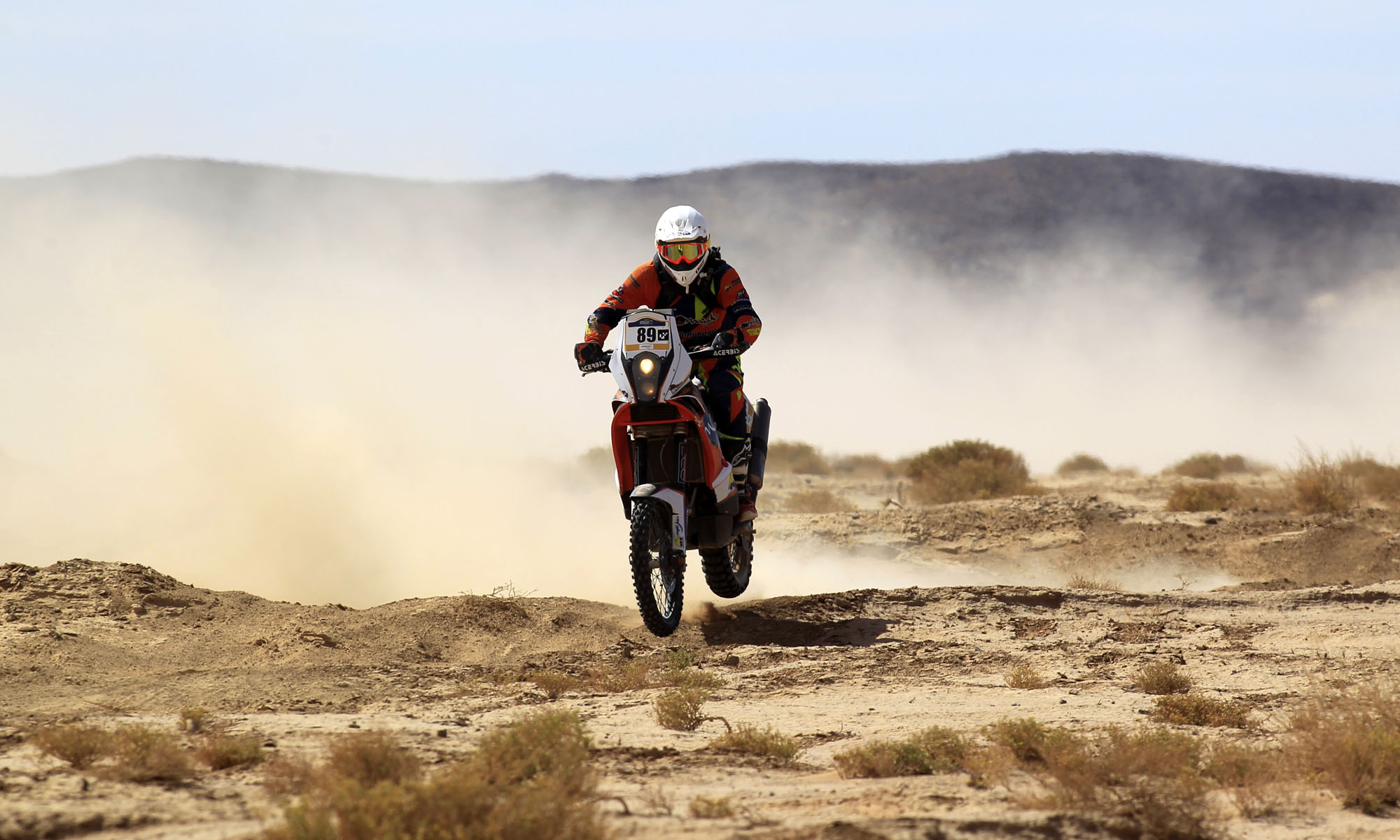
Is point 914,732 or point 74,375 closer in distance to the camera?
point 914,732

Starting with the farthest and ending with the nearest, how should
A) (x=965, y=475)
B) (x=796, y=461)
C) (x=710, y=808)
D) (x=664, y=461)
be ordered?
(x=796, y=461), (x=965, y=475), (x=664, y=461), (x=710, y=808)

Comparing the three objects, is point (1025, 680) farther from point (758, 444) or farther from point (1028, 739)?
point (758, 444)

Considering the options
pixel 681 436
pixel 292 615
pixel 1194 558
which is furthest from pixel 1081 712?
pixel 1194 558

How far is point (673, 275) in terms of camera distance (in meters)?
7.79

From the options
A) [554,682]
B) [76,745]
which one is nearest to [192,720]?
[76,745]

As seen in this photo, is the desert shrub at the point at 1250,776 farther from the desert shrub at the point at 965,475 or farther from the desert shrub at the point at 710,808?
the desert shrub at the point at 965,475

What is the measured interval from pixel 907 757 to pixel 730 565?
13.6 ft

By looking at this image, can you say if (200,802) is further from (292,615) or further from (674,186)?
(674,186)

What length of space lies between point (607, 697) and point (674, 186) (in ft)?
234

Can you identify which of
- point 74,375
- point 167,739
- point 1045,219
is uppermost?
point 1045,219

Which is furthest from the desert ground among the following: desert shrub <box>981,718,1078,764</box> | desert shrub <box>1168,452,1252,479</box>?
desert shrub <box>1168,452,1252,479</box>

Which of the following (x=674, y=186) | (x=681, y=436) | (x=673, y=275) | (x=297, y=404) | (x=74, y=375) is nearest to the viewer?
(x=681, y=436)

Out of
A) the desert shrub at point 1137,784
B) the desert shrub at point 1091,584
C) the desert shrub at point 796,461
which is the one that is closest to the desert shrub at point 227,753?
the desert shrub at point 1137,784

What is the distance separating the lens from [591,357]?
24.4ft
